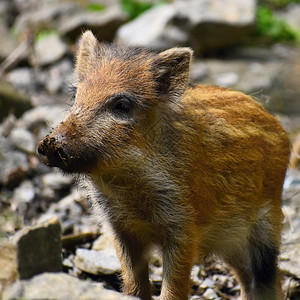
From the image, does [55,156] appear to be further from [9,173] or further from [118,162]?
[9,173]

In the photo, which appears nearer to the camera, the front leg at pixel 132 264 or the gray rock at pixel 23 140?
the front leg at pixel 132 264

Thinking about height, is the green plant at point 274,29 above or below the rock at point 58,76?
above

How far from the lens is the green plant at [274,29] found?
20.6 m

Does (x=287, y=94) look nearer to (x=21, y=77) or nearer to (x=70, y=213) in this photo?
(x=21, y=77)

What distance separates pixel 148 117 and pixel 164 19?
11.6 meters

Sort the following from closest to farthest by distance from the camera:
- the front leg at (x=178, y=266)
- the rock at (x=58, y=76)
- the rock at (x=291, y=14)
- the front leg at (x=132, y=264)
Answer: the front leg at (x=178, y=266), the front leg at (x=132, y=264), the rock at (x=58, y=76), the rock at (x=291, y=14)

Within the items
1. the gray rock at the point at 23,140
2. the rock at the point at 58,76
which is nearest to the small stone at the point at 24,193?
the gray rock at the point at 23,140

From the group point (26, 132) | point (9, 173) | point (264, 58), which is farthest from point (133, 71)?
point (264, 58)

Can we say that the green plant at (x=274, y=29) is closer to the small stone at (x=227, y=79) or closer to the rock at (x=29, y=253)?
the small stone at (x=227, y=79)

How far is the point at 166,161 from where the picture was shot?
6.70m

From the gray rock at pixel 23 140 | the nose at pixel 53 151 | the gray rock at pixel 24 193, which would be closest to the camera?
the nose at pixel 53 151

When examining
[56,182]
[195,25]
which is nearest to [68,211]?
[56,182]

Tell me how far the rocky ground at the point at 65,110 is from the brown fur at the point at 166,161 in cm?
69

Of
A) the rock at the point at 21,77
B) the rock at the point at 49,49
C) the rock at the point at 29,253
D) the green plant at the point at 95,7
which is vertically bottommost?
the rock at the point at 29,253
